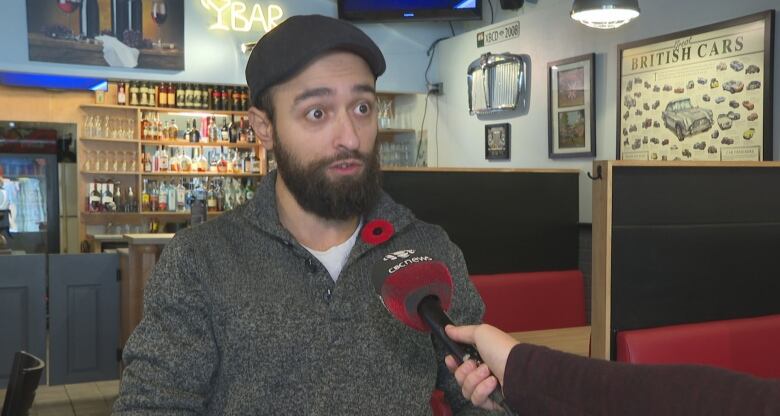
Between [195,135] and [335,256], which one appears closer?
[335,256]

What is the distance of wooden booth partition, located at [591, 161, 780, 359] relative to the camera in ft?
8.84

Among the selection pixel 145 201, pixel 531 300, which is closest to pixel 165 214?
pixel 145 201

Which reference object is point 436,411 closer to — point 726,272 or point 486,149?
point 726,272

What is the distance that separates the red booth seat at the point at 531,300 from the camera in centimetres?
418

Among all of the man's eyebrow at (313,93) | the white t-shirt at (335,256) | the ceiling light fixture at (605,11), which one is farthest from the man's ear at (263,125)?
the ceiling light fixture at (605,11)

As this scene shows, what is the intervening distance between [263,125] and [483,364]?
0.91 metres

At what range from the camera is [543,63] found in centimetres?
573

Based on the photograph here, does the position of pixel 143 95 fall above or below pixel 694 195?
above

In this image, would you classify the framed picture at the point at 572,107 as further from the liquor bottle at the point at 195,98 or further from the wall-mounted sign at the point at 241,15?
the liquor bottle at the point at 195,98

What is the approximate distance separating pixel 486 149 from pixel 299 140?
5.01 metres

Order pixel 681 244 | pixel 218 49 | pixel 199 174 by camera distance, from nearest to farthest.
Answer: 1. pixel 681 244
2. pixel 218 49
3. pixel 199 174

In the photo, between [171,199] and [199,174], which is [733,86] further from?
[171,199]

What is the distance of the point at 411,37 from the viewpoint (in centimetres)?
711

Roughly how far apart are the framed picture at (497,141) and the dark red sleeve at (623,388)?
5407 millimetres
